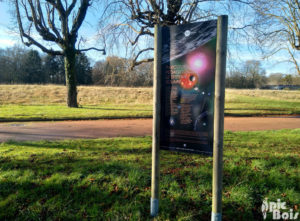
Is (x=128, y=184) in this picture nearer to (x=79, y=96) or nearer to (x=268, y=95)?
(x=79, y=96)

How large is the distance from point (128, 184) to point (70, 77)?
13.8 meters

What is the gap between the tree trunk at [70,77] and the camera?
1522cm

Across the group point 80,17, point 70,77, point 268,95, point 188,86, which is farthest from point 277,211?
point 268,95

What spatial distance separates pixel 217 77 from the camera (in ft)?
7.51

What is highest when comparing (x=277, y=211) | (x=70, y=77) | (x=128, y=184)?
(x=70, y=77)

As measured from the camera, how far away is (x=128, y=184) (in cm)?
340

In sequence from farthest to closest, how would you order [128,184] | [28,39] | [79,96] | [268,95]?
[268,95], [79,96], [28,39], [128,184]

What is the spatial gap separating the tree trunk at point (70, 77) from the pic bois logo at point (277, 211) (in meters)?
14.6

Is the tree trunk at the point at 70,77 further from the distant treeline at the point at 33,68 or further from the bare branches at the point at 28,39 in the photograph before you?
the distant treeline at the point at 33,68

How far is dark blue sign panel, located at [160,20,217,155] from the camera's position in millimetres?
2385

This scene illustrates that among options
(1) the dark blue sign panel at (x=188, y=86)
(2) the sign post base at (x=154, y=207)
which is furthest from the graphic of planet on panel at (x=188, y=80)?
(2) the sign post base at (x=154, y=207)

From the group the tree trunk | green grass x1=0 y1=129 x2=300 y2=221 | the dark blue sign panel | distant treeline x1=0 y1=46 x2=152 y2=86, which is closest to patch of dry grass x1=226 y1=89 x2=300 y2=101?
the tree trunk

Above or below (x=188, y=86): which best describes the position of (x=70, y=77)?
above

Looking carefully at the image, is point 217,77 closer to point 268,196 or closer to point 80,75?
point 268,196
